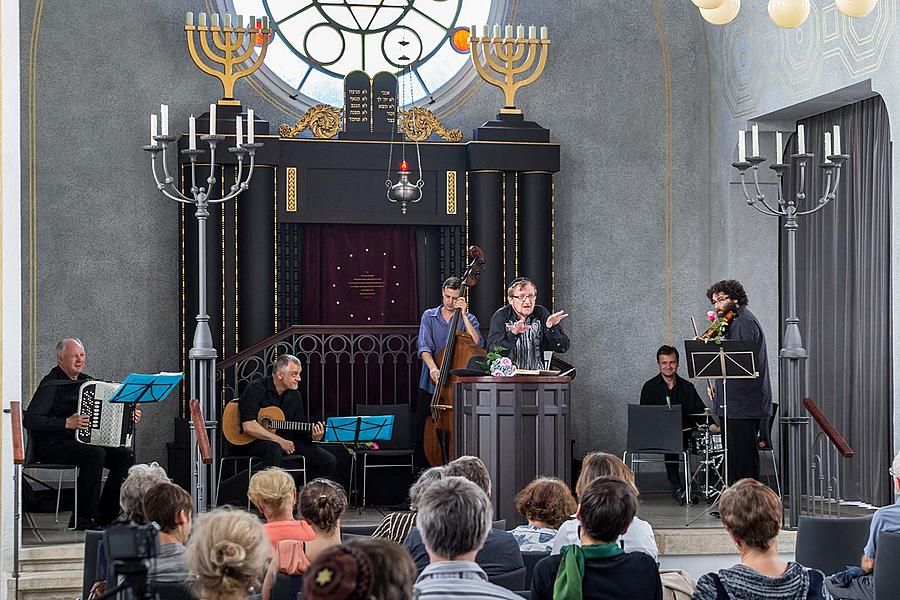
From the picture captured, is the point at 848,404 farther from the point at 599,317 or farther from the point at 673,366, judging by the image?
the point at 599,317

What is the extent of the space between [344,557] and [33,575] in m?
5.74

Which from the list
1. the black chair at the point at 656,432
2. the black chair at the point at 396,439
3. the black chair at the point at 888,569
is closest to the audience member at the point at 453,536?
the black chair at the point at 888,569

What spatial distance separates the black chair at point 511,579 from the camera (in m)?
4.60

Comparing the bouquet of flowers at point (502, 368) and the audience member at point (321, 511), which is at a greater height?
the bouquet of flowers at point (502, 368)

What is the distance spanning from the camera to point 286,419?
9312 mm

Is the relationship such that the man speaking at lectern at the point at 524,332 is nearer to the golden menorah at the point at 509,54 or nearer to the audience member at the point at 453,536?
the golden menorah at the point at 509,54

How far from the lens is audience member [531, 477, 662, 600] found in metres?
3.88

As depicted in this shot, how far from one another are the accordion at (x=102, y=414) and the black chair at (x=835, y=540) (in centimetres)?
456

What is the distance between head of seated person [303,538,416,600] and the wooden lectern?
5.50 m

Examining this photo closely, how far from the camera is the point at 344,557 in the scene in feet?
8.09

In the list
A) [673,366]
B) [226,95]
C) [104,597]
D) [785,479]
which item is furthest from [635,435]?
[104,597]

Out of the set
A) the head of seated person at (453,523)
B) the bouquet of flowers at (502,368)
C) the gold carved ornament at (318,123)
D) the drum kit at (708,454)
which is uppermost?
the gold carved ornament at (318,123)

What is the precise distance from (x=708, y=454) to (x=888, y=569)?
482 centimetres

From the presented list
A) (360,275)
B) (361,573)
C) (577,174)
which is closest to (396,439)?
(360,275)
